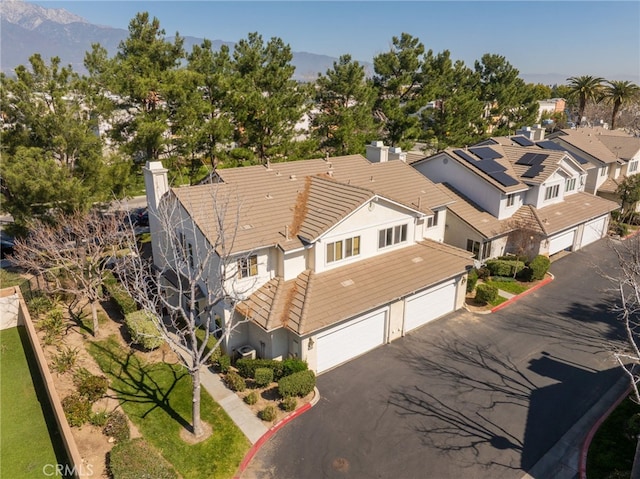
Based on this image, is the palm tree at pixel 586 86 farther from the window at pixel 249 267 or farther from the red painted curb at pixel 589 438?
the window at pixel 249 267

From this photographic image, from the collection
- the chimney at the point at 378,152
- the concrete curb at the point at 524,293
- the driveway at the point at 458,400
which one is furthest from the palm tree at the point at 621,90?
the driveway at the point at 458,400

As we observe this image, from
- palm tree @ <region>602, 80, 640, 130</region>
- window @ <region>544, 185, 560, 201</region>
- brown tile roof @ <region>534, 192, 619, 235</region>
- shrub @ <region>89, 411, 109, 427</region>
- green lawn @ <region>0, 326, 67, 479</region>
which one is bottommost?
green lawn @ <region>0, 326, 67, 479</region>

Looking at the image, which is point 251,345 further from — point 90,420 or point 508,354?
point 508,354

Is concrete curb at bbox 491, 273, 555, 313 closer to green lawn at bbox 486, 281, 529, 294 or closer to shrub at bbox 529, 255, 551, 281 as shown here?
green lawn at bbox 486, 281, 529, 294

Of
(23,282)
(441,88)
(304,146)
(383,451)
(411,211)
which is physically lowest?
(383,451)

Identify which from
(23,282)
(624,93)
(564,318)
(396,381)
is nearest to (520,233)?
(564,318)

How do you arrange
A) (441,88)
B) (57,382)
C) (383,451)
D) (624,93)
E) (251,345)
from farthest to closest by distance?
(624,93)
(441,88)
(251,345)
(57,382)
(383,451)

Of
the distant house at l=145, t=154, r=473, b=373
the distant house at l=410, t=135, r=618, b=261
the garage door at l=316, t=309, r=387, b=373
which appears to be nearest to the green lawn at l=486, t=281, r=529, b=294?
the distant house at l=410, t=135, r=618, b=261

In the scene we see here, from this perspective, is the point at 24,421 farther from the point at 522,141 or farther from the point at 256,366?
the point at 522,141
